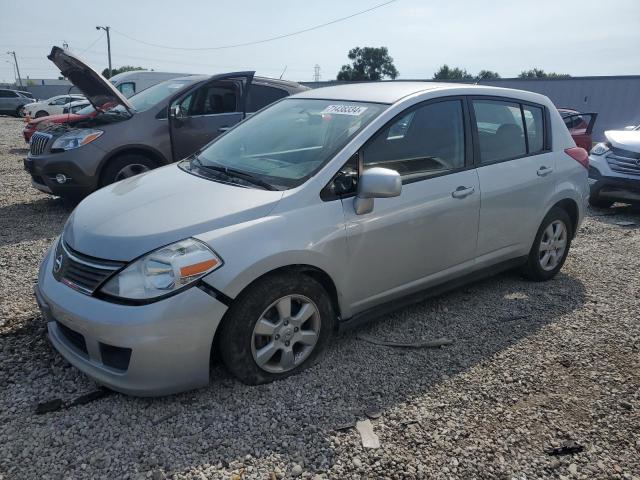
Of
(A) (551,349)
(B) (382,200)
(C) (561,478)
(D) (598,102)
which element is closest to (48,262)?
(B) (382,200)

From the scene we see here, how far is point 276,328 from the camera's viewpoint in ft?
9.37

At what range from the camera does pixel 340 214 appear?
3.02 meters

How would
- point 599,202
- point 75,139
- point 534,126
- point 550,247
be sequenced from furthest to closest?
point 599,202 → point 75,139 → point 550,247 → point 534,126

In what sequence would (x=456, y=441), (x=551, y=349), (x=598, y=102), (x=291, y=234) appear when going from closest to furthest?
(x=456, y=441) < (x=291, y=234) < (x=551, y=349) < (x=598, y=102)

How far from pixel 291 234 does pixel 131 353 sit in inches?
40.2

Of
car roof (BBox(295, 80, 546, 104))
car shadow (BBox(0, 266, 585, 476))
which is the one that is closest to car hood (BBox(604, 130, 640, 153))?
car roof (BBox(295, 80, 546, 104))

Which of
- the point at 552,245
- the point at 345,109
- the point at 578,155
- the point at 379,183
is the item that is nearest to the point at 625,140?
the point at 578,155

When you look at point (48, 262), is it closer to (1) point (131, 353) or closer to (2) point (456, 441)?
(1) point (131, 353)

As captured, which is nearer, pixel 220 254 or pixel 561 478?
pixel 561 478

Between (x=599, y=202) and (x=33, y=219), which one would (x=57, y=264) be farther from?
(x=599, y=202)

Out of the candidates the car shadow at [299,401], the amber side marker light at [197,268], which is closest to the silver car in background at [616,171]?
the car shadow at [299,401]

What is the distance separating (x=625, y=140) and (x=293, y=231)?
280 inches

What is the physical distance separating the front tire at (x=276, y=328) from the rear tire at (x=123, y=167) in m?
4.53

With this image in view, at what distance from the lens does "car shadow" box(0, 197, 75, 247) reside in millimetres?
5660
